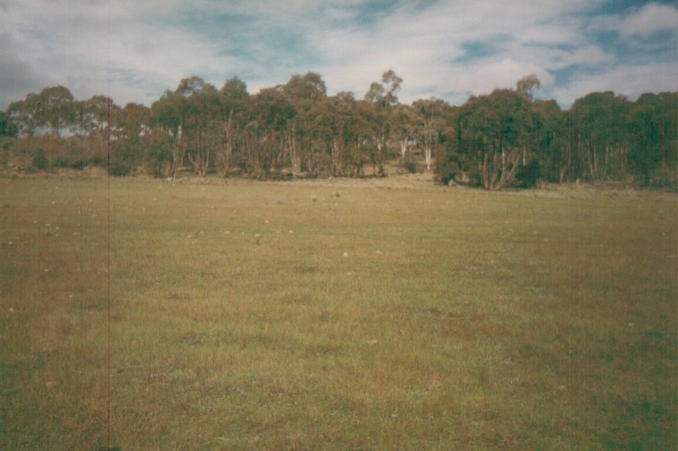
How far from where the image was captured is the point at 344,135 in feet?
218

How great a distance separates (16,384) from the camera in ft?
15.4

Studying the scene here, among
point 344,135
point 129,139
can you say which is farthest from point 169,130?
point 344,135

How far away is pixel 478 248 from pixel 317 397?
9286 millimetres

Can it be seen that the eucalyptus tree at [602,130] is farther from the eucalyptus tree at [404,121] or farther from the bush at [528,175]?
the eucalyptus tree at [404,121]

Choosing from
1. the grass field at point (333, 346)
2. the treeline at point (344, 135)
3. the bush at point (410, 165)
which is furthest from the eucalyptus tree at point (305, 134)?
the grass field at point (333, 346)

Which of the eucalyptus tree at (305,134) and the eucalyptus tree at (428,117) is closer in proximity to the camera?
the eucalyptus tree at (305,134)

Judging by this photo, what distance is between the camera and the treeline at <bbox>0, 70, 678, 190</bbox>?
21109mm

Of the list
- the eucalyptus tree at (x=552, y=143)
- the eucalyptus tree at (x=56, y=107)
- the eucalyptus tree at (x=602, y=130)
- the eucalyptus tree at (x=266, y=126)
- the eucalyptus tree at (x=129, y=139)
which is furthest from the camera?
the eucalyptus tree at (x=266, y=126)

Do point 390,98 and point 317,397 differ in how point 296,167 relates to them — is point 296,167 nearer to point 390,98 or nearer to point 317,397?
point 390,98

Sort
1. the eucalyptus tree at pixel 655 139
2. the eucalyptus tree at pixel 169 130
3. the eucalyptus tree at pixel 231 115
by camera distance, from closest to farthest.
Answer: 1. the eucalyptus tree at pixel 655 139
2. the eucalyptus tree at pixel 169 130
3. the eucalyptus tree at pixel 231 115

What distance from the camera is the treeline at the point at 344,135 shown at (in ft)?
69.3

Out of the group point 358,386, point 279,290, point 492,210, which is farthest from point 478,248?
point 492,210

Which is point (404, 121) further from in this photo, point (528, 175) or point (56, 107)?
point (56, 107)

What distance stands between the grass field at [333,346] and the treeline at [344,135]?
8618 millimetres
